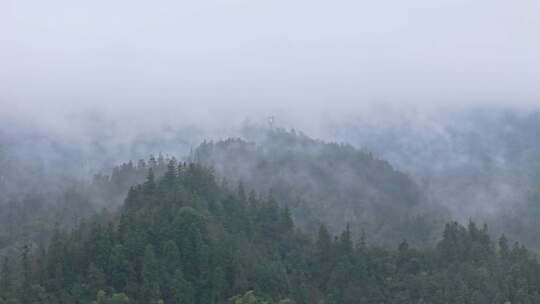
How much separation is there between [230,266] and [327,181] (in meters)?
66.8

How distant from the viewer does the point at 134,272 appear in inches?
3238

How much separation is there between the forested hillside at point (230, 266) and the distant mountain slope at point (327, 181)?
36501 mm

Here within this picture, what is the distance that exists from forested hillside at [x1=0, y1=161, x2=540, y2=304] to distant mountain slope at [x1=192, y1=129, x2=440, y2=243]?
36.5 metres

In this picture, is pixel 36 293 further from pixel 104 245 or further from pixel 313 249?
pixel 313 249

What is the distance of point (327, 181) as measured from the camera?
494ft

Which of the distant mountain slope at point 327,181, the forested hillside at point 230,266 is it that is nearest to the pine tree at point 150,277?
the forested hillside at point 230,266

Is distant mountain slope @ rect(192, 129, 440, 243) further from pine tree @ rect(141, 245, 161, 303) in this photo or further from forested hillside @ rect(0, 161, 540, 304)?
pine tree @ rect(141, 245, 161, 303)

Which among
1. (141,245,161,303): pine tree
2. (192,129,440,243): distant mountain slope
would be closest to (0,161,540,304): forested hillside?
(141,245,161,303): pine tree

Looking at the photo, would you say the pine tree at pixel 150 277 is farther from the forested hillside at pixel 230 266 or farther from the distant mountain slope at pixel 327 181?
the distant mountain slope at pixel 327 181

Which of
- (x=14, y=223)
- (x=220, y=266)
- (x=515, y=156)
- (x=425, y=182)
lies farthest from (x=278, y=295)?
(x=515, y=156)

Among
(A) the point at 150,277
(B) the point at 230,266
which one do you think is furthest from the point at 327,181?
(A) the point at 150,277

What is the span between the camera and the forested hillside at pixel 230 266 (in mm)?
81625

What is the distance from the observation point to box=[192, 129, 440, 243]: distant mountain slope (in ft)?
448

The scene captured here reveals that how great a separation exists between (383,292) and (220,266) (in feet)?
47.0
